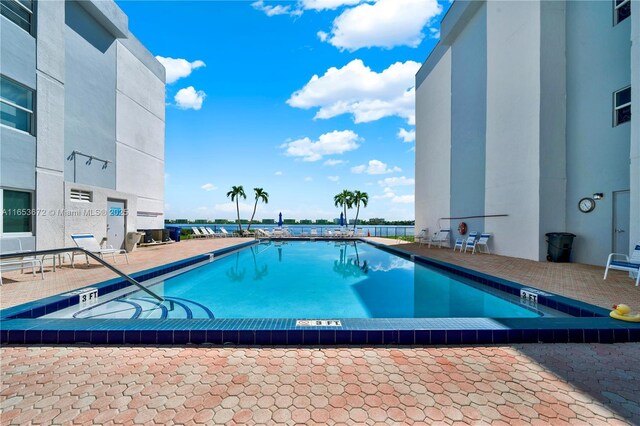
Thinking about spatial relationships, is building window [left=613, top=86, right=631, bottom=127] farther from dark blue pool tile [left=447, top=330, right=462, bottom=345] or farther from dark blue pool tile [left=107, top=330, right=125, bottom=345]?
dark blue pool tile [left=107, top=330, right=125, bottom=345]

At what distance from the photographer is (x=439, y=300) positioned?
15.8 feet

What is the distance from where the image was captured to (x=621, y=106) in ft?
20.0

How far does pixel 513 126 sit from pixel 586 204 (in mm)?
2812

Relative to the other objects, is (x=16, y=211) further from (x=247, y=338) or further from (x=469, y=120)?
(x=469, y=120)

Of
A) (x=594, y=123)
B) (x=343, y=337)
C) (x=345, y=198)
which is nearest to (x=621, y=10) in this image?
(x=594, y=123)

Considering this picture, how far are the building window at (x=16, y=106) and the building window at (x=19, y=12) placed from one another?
1342mm

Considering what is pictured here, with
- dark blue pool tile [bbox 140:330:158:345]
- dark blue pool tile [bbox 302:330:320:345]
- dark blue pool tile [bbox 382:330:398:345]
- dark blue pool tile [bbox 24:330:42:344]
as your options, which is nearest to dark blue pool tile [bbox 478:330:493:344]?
dark blue pool tile [bbox 382:330:398:345]

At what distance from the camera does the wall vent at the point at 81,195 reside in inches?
284

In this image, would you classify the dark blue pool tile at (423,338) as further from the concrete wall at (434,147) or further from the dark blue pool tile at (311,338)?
the concrete wall at (434,147)

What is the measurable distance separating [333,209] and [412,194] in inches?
592

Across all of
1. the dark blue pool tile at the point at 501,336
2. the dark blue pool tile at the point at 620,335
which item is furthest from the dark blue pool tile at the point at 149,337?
the dark blue pool tile at the point at 620,335

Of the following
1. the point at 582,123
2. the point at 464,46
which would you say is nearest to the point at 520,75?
the point at 582,123

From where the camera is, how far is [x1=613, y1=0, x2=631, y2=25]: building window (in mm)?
6020

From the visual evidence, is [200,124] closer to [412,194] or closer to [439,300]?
[412,194]
